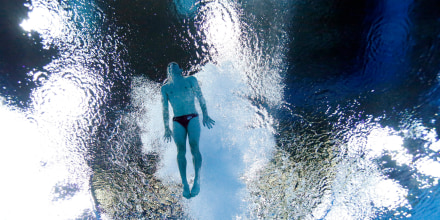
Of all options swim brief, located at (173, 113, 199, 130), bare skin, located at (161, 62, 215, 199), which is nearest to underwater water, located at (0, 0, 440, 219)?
bare skin, located at (161, 62, 215, 199)

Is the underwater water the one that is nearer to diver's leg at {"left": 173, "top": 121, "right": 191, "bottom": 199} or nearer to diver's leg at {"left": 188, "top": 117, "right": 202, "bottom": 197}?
diver's leg at {"left": 188, "top": 117, "right": 202, "bottom": 197}

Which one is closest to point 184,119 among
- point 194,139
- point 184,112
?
point 184,112

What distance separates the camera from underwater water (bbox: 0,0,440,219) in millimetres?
2643

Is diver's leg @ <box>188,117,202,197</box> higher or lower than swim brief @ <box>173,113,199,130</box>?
lower

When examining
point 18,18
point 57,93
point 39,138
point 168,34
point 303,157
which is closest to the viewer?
point 18,18

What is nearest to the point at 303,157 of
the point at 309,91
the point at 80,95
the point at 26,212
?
the point at 309,91

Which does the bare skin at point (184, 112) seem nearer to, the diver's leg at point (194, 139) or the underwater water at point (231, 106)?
the diver's leg at point (194, 139)

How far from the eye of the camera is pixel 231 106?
11.1 feet

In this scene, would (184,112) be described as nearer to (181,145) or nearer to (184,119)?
(184,119)

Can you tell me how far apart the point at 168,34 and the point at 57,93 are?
2086 mm

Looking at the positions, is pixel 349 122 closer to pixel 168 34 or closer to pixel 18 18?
pixel 168 34

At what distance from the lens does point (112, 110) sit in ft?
11.3

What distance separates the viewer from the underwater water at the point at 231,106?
2643 millimetres

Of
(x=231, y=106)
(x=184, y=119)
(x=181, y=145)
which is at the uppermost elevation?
(x=231, y=106)
